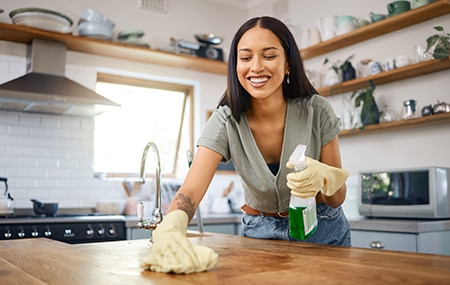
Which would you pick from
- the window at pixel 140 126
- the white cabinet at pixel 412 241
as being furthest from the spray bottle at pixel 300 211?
the window at pixel 140 126

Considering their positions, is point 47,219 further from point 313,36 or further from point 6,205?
point 313,36

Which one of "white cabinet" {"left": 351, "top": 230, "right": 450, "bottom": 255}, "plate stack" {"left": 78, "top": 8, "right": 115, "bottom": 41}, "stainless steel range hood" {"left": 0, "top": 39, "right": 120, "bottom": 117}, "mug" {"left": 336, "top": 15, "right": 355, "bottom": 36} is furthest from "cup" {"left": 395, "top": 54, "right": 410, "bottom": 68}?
"plate stack" {"left": 78, "top": 8, "right": 115, "bottom": 41}

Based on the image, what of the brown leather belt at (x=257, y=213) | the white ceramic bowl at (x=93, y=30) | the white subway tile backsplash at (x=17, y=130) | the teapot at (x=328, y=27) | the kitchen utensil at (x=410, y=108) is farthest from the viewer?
the teapot at (x=328, y=27)

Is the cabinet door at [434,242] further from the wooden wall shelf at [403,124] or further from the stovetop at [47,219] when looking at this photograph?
the stovetop at [47,219]

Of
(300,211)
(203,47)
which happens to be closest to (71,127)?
(203,47)

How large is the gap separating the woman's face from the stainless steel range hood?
213cm

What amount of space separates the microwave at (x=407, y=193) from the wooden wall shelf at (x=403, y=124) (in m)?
0.36

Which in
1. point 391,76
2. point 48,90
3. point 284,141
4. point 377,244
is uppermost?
point 391,76

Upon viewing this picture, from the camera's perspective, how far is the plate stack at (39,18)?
3.50 meters

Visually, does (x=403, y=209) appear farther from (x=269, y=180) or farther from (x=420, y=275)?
(x=420, y=275)

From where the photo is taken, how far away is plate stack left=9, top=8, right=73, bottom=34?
3.50m

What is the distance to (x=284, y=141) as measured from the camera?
1.71m

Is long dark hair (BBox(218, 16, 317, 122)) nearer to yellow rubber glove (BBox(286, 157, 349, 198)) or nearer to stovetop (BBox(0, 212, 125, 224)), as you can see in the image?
yellow rubber glove (BBox(286, 157, 349, 198))

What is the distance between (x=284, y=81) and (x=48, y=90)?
2.21m
